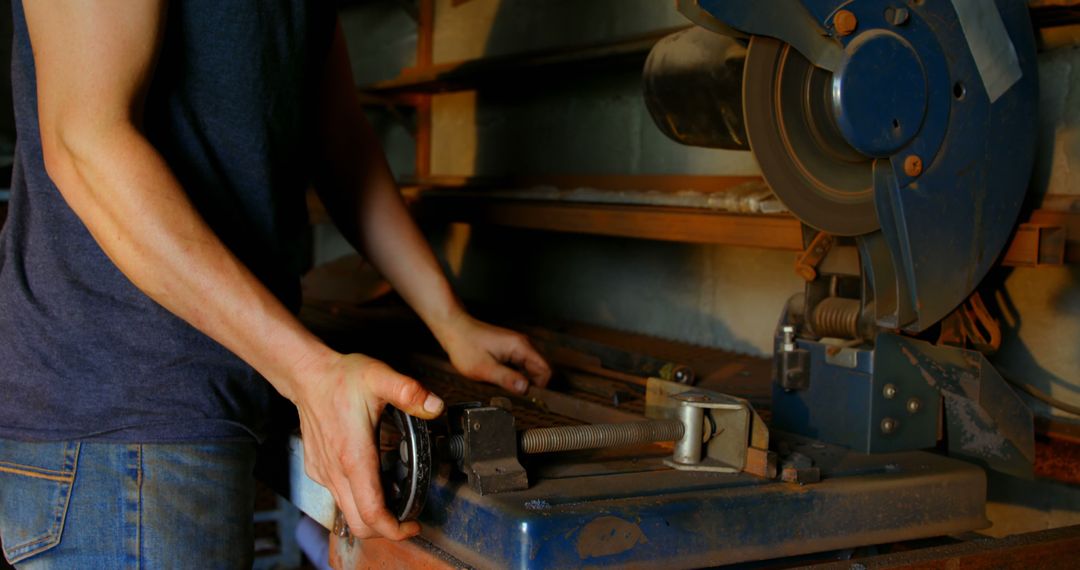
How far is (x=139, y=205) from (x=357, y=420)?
0.98 ft

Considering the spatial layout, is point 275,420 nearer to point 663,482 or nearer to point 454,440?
point 454,440

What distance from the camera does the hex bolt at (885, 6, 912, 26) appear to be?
103cm

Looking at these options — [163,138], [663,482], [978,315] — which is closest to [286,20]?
[163,138]

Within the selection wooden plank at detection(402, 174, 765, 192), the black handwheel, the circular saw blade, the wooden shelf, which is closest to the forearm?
the black handwheel

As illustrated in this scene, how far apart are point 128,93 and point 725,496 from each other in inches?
26.8

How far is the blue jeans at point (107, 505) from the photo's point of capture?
1.07m

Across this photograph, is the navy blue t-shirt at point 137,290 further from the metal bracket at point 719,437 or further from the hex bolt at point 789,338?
the hex bolt at point 789,338

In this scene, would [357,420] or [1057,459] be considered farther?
[1057,459]

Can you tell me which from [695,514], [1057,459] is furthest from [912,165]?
[1057,459]

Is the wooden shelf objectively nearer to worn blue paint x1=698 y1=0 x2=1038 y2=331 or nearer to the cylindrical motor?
worn blue paint x1=698 y1=0 x2=1038 y2=331

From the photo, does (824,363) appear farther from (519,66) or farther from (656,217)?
(519,66)

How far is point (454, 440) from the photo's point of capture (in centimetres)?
94

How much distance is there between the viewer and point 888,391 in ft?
3.69

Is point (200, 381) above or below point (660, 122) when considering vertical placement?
below
